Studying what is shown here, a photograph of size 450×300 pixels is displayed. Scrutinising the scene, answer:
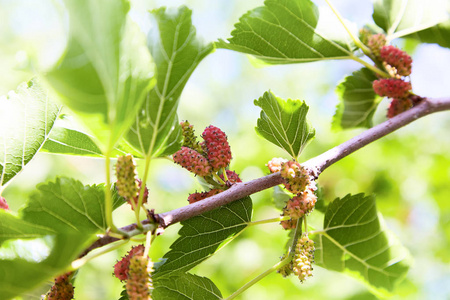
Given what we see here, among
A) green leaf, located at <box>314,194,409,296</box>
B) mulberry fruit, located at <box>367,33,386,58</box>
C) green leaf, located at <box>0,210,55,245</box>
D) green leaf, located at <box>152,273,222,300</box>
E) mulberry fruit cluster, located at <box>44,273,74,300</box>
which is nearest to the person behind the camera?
green leaf, located at <box>0,210,55,245</box>

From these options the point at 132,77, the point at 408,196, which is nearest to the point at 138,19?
the point at 132,77

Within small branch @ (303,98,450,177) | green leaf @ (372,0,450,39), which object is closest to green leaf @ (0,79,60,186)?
small branch @ (303,98,450,177)

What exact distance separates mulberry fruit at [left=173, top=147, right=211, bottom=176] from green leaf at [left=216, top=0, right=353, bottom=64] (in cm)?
27

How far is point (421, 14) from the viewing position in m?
1.12

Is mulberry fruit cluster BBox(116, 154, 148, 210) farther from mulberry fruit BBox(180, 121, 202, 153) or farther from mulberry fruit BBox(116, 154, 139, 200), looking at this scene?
mulberry fruit BBox(180, 121, 202, 153)

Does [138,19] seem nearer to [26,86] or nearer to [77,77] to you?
[77,77]

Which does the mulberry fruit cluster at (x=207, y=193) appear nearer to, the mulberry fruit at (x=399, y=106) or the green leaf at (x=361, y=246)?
the green leaf at (x=361, y=246)

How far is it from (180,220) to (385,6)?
2.64 feet

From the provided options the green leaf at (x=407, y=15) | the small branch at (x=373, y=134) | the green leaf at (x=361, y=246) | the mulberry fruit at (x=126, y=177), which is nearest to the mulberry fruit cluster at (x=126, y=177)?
the mulberry fruit at (x=126, y=177)

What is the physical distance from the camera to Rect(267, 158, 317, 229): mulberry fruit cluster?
29.8 inches

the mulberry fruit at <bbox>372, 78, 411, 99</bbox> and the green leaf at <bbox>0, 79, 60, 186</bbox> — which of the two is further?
the mulberry fruit at <bbox>372, 78, 411, 99</bbox>

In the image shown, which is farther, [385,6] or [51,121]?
[385,6]

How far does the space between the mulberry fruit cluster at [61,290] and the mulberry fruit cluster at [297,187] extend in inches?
15.7

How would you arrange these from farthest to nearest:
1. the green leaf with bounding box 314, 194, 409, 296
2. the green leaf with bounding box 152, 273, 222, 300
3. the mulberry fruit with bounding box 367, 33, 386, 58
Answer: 1. the mulberry fruit with bounding box 367, 33, 386, 58
2. the green leaf with bounding box 314, 194, 409, 296
3. the green leaf with bounding box 152, 273, 222, 300
